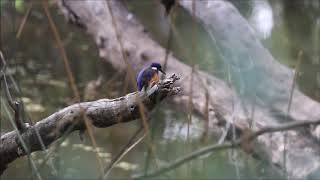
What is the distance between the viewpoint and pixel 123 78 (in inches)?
129

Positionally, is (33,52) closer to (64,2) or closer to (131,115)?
(64,2)

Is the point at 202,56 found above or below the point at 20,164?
above

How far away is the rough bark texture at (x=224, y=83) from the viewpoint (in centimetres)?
220

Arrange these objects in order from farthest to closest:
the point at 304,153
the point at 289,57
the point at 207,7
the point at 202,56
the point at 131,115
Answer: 1. the point at 289,57
2. the point at 202,56
3. the point at 207,7
4. the point at 304,153
5. the point at 131,115

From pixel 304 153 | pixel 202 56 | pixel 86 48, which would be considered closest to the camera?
pixel 304 153

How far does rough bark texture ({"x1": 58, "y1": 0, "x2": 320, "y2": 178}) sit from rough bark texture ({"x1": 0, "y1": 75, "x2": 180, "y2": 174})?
0.97 ft

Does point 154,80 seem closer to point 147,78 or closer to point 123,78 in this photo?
point 147,78

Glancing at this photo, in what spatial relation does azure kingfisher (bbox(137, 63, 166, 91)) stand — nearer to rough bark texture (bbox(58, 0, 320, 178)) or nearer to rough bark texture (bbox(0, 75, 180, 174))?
rough bark texture (bbox(0, 75, 180, 174))

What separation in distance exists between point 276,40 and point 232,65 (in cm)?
247

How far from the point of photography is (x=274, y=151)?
7.43 feet

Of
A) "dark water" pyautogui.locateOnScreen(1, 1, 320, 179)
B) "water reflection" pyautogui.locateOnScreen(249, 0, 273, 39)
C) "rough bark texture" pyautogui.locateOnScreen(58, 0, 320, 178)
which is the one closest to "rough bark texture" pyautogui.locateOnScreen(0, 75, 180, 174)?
"dark water" pyautogui.locateOnScreen(1, 1, 320, 179)

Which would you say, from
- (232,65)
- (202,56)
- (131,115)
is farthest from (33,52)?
(131,115)

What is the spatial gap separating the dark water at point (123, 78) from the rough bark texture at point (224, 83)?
0.42ft

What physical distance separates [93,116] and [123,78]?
1789mm
